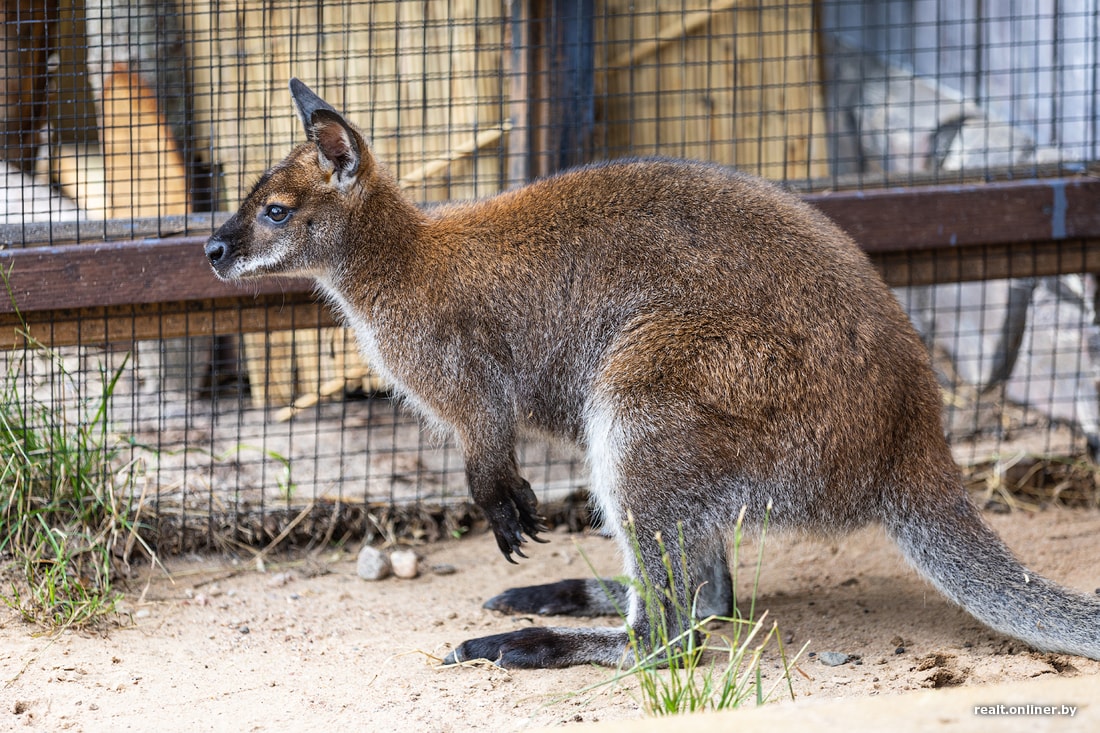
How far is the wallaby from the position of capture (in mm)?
3797

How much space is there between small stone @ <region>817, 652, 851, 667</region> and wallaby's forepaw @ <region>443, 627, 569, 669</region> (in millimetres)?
922

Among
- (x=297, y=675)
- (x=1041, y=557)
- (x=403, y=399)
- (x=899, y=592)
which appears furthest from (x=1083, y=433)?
(x=297, y=675)

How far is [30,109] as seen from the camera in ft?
19.0

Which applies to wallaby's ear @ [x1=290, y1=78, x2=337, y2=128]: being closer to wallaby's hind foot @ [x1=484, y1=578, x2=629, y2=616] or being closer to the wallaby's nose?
the wallaby's nose

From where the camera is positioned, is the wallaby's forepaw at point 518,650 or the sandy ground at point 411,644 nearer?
the sandy ground at point 411,644

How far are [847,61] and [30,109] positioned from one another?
6.15m

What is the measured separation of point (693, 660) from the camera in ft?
10.8

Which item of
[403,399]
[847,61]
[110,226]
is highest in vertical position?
[847,61]

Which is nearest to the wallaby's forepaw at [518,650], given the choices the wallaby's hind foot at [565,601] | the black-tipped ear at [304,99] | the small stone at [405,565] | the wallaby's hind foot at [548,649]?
the wallaby's hind foot at [548,649]

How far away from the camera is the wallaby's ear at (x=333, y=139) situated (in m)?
4.18

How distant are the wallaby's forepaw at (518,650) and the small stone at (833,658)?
922 mm

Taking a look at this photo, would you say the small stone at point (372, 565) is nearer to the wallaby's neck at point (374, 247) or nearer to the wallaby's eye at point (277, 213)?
the wallaby's neck at point (374, 247)

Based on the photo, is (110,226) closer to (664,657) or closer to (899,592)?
(664,657)

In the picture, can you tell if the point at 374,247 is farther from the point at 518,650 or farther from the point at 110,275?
the point at 518,650
